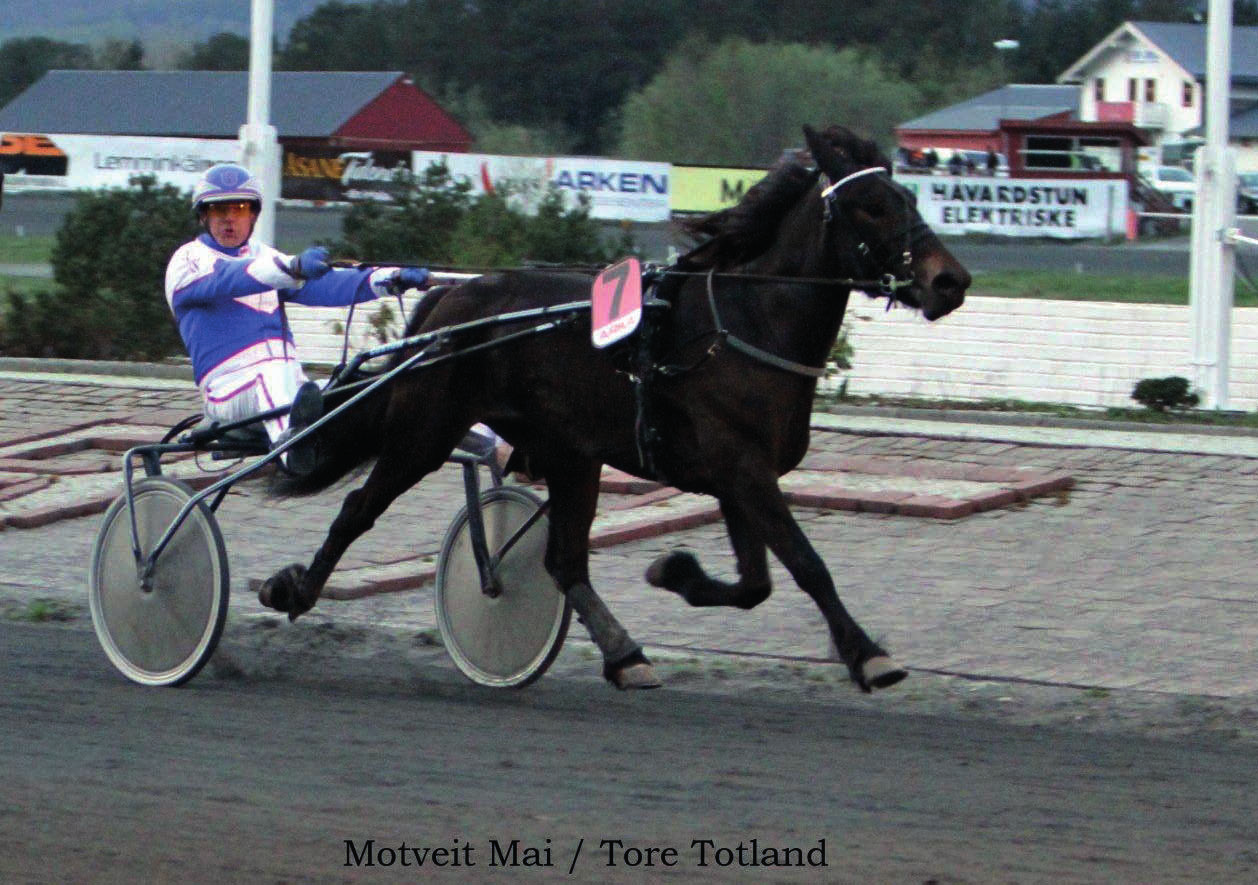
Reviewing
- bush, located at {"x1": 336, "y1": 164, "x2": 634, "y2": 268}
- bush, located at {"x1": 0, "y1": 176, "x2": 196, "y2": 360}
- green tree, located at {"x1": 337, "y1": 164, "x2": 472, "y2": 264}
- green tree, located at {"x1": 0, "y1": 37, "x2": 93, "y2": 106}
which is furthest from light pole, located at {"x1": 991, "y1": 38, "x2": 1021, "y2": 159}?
green tree, located at {"x1": 0, "y1": 37, "x2": 93, "y2": 106}

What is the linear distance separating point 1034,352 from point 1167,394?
2.95m

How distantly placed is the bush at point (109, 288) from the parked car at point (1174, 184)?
29.3m

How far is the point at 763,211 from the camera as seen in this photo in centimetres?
639

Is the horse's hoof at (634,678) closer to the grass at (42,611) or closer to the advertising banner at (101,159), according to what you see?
the grass at (42,611)

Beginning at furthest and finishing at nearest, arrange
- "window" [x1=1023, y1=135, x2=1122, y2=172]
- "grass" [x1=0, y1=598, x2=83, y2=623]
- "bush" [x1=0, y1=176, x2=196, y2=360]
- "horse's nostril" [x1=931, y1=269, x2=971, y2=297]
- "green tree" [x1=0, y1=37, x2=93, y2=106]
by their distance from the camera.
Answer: "green tree" [x1=0, y1=37, x2=93, y2=106] < "window" [x1=1023, y1=135, x2=1122, y2=172] < "bush" [x1=0, y1=176, x2=196, y2=360] < "grass" [x1=0, y1=598, x2=83, y2=623] < "horse's nostril" [x1=931, y1=269, x2=971, y2=297]

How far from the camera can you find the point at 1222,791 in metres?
5.18

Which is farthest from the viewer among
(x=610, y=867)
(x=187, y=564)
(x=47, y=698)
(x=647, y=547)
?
(x=647, y=547)

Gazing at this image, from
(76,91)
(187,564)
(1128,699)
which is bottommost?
(1128,699)

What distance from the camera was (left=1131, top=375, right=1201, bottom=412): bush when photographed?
12664 mm

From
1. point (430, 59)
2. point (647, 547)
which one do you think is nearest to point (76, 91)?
point (430, 59)

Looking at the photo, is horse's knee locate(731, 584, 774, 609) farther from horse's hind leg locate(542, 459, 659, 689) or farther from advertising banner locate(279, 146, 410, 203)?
advertising banner locate(279, 146, 410, 203)

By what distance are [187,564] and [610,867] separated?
2.74 m

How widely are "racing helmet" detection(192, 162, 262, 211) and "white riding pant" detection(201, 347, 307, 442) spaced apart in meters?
0.55

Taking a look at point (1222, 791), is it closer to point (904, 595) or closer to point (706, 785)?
point (706, 785)
